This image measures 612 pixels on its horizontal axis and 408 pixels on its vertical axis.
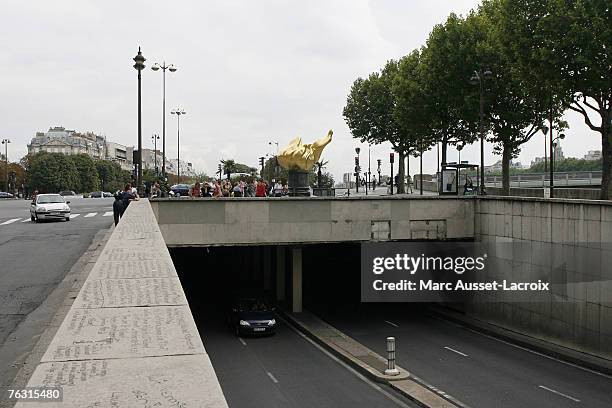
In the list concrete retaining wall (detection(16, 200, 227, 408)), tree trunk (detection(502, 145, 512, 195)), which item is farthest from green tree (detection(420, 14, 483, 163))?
concrete retaining wall (detection(16, 200, 227, 408))

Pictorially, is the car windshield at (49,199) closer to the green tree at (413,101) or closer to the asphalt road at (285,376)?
the asphalt road at (285,376)

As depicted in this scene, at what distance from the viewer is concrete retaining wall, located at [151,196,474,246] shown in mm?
27625

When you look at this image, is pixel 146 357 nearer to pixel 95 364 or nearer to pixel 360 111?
pixel 95 364

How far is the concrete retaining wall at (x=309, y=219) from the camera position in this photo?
90.6 ft

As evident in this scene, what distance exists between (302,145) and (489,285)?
49.4 ft

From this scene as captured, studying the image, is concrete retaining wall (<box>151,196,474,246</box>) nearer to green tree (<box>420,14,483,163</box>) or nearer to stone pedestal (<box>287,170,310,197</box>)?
stone pedestal (<box>287,170,310,197</box>)

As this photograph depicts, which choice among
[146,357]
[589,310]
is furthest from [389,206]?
[146,357]

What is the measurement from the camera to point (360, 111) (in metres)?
68.2

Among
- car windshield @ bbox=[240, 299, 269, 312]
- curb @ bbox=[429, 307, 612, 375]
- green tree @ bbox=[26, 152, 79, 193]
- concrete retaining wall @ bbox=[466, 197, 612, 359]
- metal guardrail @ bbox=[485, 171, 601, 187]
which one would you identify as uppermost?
green tree @ bbox=[26, 152, 79, 193]

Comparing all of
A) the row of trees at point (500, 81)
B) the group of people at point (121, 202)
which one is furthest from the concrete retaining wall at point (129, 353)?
the row of trees at point (500, 81)

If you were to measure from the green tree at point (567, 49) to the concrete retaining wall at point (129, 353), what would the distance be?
32.3 m

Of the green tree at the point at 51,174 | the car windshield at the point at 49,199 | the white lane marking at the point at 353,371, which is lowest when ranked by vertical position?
the white lane marking at the point at 353,371

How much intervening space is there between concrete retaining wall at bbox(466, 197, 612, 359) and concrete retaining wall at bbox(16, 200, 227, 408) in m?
20.0

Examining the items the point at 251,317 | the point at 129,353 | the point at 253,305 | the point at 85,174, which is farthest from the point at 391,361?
the point at 85,174
